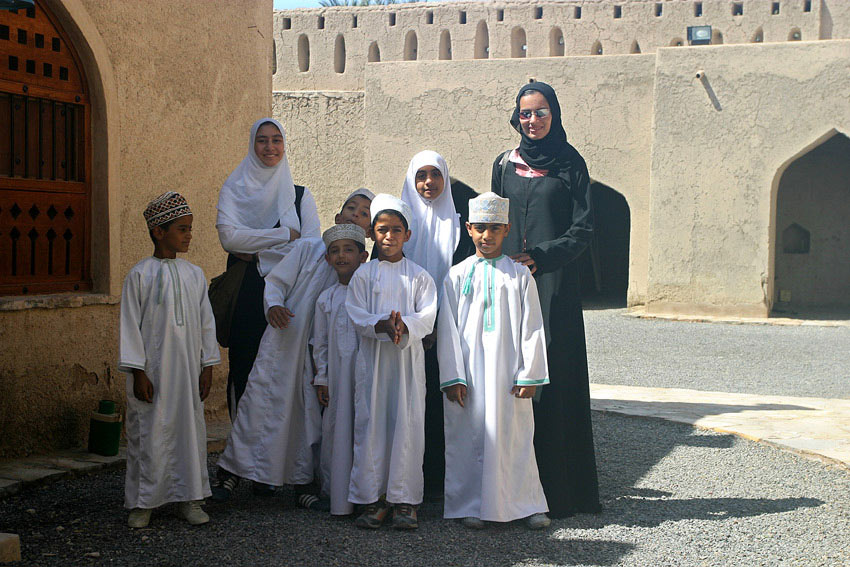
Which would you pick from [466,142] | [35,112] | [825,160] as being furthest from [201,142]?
[825,160]

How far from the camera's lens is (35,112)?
505 cm

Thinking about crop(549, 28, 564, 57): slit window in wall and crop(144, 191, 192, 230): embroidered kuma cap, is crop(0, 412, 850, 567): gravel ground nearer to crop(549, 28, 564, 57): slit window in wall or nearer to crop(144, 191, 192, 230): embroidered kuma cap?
crop(144, 191, 192, 230): embroidered kuma cap

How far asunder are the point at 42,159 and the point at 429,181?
2238 mm

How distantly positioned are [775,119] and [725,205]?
4.45 feet

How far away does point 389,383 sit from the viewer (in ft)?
Answer: 13.3

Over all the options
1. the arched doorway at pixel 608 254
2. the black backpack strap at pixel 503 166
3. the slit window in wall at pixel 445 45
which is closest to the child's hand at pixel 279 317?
the black backpack strap at pixel 503 166

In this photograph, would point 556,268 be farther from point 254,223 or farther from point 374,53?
point 374,53

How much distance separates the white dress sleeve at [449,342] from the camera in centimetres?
400

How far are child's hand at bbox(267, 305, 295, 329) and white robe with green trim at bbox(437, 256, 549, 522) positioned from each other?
2.28ft

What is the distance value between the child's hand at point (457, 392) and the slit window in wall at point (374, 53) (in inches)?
696

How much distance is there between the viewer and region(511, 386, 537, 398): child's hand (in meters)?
3.94

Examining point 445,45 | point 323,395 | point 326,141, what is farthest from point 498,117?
point 323,395

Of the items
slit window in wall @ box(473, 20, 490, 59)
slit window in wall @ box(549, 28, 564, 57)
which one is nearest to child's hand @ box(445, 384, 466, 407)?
slit window in wall @ box(549, 28, 564, 57)

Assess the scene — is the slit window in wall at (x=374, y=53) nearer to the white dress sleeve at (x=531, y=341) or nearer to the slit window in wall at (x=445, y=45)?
the slit window in wall at (x=445, y=45)
